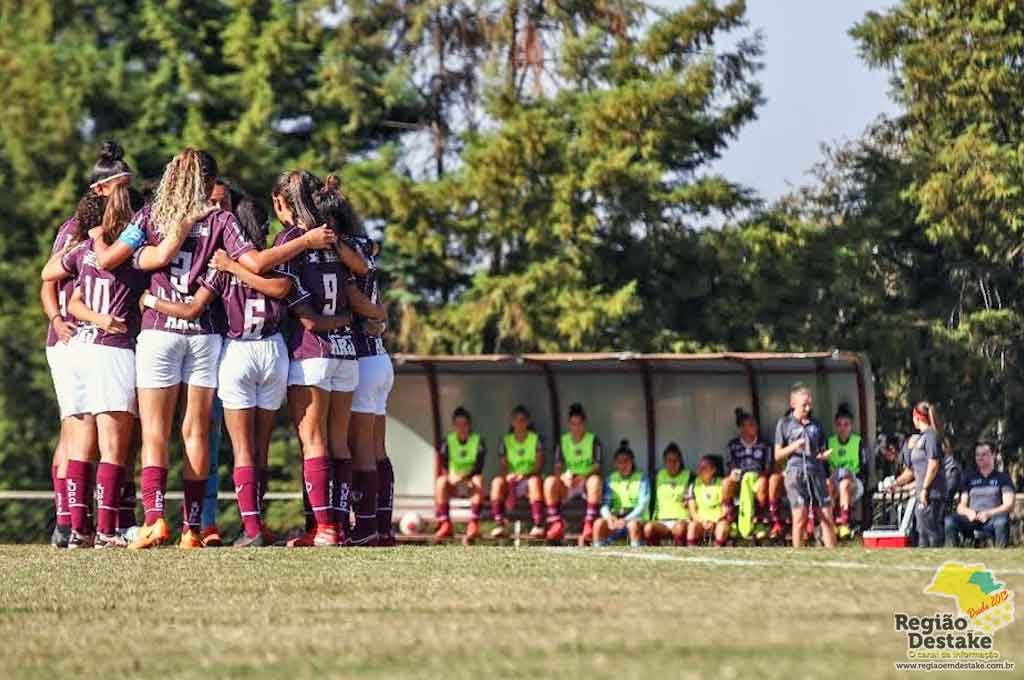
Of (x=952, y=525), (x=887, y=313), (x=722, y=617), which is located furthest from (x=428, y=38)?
(x=722, y=617)

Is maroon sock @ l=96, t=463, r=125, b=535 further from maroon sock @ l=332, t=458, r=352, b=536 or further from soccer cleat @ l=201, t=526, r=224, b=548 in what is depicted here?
maroon sock @ l=332, t=458, r=352, b=536

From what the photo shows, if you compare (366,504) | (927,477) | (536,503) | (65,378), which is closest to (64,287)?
(65,378)

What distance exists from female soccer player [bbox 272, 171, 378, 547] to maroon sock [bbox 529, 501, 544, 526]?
7884 millimetres

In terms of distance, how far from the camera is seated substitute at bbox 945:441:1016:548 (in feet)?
64.1

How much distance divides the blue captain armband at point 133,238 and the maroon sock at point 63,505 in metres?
1.59

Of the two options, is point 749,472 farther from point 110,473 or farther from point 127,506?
point 110,473

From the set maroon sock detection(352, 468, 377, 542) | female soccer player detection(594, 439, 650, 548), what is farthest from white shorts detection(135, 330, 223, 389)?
female soccer player detection(594, 439, 650, 548)

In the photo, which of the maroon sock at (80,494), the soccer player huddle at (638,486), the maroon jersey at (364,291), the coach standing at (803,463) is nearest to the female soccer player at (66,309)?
the maroon sock at (80,494)

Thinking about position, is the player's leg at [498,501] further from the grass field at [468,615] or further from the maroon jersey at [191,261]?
the grass field at [468,615]

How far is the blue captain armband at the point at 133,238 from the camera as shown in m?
12.7

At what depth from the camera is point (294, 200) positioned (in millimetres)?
13273

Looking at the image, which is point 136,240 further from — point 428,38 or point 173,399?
point 428,38

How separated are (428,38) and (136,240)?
950 inches

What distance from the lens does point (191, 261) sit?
12789 millimetres
